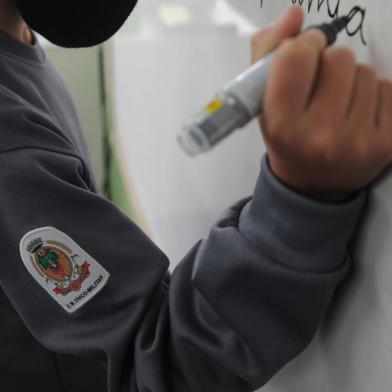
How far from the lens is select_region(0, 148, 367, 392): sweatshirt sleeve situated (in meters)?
0.33

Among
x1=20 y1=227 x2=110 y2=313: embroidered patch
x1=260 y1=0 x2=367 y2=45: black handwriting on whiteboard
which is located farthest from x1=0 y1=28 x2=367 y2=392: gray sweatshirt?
x1=260 y1=0 x2=367 y2=45: black handwriting on whiteboard

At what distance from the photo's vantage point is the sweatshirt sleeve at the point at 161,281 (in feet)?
1.07

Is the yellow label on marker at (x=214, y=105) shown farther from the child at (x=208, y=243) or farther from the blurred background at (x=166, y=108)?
the blurred background at (x=166, y=108)

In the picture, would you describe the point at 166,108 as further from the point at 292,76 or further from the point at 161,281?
the point at 292,76

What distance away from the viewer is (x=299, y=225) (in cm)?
31

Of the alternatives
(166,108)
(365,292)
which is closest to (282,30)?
(365,292)

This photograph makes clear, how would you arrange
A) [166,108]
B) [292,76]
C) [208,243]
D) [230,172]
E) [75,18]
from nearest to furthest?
[292,76], [208,243], [75,18], [230,172], [166,108]

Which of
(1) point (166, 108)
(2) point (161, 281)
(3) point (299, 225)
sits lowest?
(1) point (166, 108)

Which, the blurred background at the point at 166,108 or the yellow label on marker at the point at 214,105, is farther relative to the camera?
the blurred background at the point at 166,108

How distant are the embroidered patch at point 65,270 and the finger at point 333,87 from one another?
22cm

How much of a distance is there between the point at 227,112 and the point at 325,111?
5 cm

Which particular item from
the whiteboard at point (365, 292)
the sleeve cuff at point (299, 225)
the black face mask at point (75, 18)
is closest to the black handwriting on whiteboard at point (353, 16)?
the whiteboard at point (365, 292)

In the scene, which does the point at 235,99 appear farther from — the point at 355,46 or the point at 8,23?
the point at 8,23

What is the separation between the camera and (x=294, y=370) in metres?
0.45
